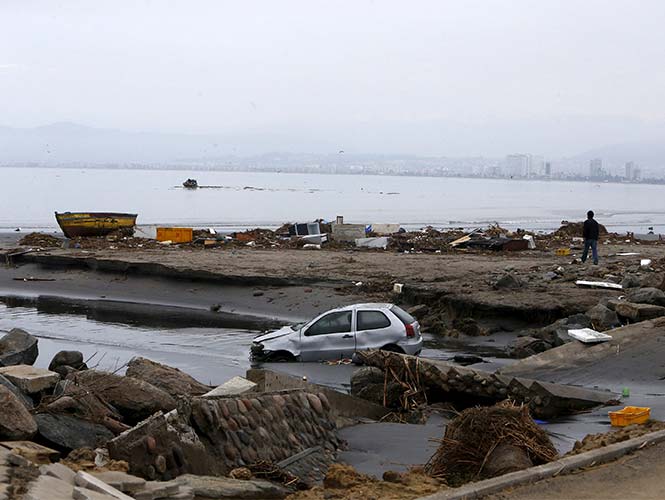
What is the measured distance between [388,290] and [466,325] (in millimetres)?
5119

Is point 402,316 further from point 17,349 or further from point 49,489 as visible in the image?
point 49,489

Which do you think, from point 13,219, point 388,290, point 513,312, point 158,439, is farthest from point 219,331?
point 13,219

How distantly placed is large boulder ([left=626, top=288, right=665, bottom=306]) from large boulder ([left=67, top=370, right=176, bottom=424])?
13.7 m

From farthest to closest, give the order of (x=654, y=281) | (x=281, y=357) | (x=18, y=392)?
(x=654, y=281), (x=281, y=357), (x=18, y=392)

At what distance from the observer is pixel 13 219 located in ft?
254

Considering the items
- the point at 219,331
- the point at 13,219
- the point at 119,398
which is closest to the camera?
the point at 119,398

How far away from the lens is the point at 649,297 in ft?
69.9

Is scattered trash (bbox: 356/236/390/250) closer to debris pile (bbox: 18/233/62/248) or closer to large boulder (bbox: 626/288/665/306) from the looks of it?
debris pile (bbox: 18/233/62/248)

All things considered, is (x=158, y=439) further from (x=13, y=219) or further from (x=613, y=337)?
(x=13, y=219)

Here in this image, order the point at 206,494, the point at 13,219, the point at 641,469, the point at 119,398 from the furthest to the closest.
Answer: the point at 13,219 → the point at 119,398 → the point at 641,469 → the point at 206,494

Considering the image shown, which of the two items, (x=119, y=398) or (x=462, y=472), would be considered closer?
(x=462, y=472)

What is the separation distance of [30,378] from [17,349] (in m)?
5.03

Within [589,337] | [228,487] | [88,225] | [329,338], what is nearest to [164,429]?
[228,487]

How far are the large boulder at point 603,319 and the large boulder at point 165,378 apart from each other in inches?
392
